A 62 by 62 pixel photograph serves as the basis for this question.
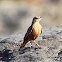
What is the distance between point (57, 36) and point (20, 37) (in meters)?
1.29

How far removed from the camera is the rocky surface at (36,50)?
8016mm

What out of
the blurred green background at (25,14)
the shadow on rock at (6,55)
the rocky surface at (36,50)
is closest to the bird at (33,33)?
the rocky surface at (36,50)

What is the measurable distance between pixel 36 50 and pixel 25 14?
1432 cm

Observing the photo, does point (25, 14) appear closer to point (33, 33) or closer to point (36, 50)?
point (33, 33)

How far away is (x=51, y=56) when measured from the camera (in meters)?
8.06

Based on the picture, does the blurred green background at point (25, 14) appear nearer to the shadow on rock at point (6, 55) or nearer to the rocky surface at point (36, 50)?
the rocky surface at point (36, 50)

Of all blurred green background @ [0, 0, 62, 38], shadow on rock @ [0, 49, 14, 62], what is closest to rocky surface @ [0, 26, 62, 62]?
shadow on rock @ [0, 49, 14, 62]

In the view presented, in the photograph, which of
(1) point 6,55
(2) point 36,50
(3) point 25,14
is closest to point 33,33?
(2) point 36,50

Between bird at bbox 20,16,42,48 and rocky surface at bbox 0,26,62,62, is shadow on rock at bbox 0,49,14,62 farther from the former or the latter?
bird at bbox 20,16,42,48

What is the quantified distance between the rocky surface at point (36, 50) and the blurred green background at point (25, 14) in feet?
32.6

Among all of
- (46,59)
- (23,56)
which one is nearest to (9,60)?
(23,56)

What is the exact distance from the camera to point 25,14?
74.8ft

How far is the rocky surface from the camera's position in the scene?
316 inches

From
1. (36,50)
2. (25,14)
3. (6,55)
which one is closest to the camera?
(36,50)
